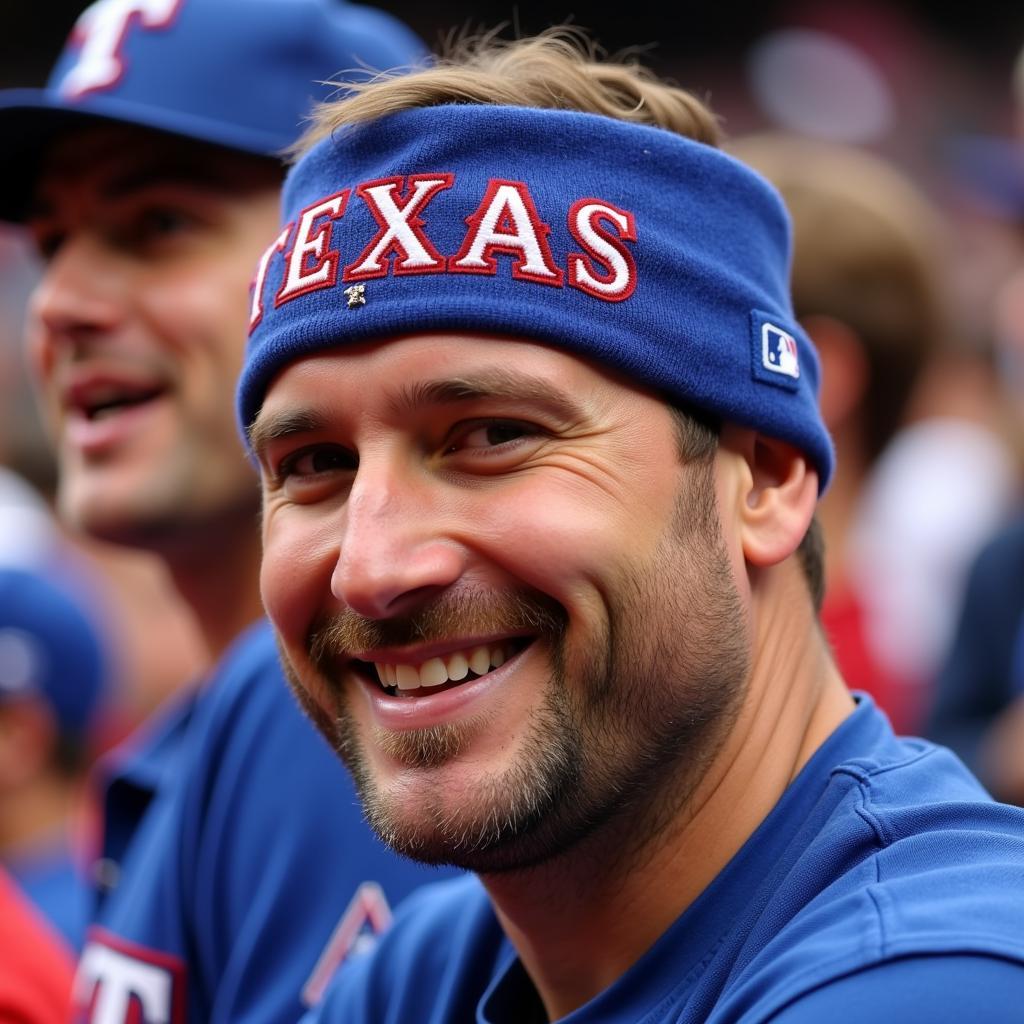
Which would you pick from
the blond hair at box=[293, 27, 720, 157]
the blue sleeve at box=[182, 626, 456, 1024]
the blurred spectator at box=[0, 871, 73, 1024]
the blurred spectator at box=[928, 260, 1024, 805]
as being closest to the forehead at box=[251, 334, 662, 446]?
the blond hair at box=[293, 27, 720, 157]

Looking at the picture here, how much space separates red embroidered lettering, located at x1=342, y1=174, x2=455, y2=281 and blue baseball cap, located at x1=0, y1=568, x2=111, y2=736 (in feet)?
9.96

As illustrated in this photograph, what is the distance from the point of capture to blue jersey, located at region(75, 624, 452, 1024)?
235 centimetres

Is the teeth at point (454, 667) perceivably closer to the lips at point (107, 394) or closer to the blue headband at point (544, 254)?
the blue headband at point (544, 254)

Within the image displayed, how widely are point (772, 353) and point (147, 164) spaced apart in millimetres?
1470

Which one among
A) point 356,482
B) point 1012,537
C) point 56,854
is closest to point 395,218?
point 356,482

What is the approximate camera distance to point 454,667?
1.95 meters

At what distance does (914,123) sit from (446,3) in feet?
14.3

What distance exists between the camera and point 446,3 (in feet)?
46.9

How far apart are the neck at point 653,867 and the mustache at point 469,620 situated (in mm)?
271

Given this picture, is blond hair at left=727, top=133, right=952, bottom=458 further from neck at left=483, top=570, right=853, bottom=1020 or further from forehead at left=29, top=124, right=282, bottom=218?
neck at left=483, top=570, right=853, bottom=1020

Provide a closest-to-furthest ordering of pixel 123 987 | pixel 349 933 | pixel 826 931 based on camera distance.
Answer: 1. pixel 826 931
2. pixel 349 933
3. pixel 123 987

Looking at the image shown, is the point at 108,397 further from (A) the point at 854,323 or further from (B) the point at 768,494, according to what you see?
(A) the point at 854,323

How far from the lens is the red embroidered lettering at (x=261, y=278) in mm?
2100

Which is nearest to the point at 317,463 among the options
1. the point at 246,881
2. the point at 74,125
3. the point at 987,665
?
the point at 246,881
